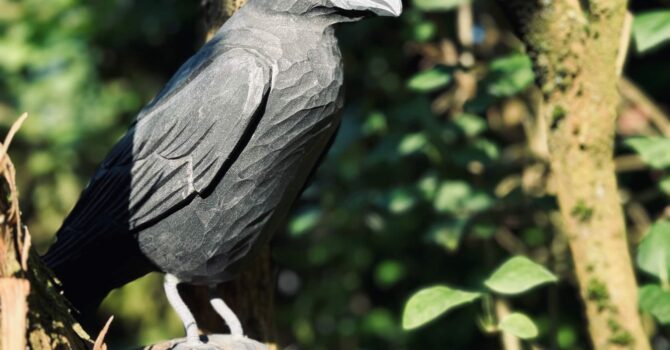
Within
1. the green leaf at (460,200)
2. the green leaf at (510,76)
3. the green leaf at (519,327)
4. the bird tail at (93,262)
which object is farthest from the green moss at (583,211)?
the bird tail at (93,262)

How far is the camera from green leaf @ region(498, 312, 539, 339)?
4.63ft

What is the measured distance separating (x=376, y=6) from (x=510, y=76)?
0.73 m

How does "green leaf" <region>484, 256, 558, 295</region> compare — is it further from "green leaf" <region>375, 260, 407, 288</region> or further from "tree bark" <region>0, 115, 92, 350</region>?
"green leaf" <region>375, 260, 407, 288</region>

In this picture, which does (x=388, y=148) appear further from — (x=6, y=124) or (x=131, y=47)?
(x=6, y=124)

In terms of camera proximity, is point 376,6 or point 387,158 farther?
point 387,158

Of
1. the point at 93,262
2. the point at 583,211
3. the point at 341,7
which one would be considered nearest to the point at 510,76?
the point at 583,211

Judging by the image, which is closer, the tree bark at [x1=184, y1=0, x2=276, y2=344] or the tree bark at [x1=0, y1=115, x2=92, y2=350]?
the tree bark at [x1=0, y1=115, x2=92, y2=350]

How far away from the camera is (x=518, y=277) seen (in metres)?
1.46

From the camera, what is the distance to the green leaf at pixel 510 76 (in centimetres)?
184

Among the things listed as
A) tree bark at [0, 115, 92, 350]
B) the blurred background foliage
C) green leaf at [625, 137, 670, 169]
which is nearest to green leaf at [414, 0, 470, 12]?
the blurred background foliage

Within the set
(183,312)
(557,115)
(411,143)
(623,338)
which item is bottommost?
(623,338)

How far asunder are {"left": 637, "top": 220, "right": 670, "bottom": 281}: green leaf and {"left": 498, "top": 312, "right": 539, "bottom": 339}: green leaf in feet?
0.90

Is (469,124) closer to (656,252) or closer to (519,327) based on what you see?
(656,252)

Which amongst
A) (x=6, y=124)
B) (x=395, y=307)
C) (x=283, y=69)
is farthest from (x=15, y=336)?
(x=6, y=124)
